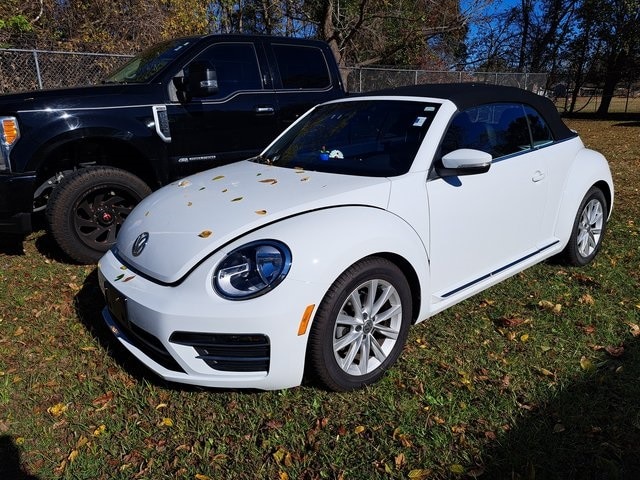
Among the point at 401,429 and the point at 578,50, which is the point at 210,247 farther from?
→ the point at 578,50

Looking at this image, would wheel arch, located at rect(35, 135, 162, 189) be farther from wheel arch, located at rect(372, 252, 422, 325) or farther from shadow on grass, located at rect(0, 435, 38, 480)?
wheel arch, located at rect(372, 252, 422, 325)

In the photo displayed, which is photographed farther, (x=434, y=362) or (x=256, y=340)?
(x=434, y=362)

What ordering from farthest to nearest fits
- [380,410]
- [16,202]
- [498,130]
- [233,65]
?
1. [233,65]
2. [16,202]
3. [498,130]
4. [380,410]

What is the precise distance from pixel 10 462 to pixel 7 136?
266cm

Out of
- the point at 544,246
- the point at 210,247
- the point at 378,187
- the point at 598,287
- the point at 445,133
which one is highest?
the point at 445,133

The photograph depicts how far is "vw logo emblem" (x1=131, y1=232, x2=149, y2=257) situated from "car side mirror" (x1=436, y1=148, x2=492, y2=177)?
1.73 m

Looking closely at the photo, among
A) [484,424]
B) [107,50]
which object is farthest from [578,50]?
[484,424]

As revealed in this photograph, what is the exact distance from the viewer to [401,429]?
2434 mm

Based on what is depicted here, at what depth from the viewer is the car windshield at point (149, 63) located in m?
4.78

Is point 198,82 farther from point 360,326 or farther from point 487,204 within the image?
point 360,326

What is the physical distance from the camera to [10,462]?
7.63 ft

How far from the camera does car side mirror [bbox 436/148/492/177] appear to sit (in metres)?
2.86

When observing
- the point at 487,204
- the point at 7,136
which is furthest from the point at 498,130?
the point at 7,136

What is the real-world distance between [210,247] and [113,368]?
1.13 m
